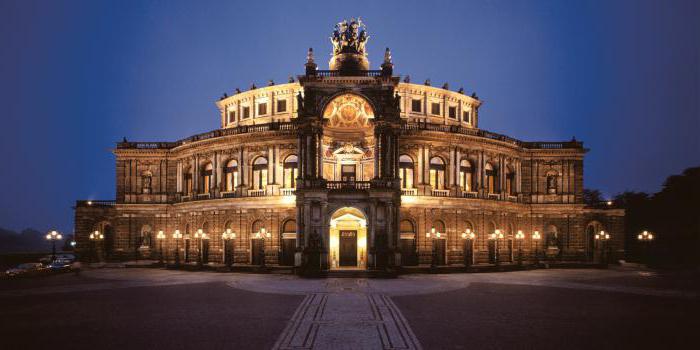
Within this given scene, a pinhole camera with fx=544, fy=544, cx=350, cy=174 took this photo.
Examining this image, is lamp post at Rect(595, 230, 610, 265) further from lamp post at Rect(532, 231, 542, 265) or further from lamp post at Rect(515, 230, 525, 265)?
lamp post at Rect(515, 230, 525, 265)

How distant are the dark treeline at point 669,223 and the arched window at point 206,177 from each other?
1920 inches

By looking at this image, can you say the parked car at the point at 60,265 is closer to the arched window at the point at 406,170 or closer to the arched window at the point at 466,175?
the arched window at the point at 406,170

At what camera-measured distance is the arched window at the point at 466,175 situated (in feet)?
185

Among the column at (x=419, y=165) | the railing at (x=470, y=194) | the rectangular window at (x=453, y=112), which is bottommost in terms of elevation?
the railing at (x=470, y=194)

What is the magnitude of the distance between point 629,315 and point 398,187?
84.2ft

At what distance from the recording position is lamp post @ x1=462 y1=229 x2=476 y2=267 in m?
52.8

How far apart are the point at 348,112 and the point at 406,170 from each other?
26.9 feet

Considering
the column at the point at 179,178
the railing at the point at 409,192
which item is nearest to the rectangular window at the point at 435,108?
the railing at the point at 409,192

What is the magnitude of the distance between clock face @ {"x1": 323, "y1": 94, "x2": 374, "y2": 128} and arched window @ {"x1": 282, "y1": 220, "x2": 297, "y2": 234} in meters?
10.3

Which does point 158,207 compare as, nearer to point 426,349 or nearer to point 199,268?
point 199,268

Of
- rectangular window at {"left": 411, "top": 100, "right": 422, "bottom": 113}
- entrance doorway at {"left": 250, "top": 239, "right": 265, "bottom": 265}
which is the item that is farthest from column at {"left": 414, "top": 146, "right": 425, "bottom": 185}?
entrance doorway at {"left": 250, "top": 239, "right": 265, "bottom": 265}

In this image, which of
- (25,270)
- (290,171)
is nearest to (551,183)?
(290,171)

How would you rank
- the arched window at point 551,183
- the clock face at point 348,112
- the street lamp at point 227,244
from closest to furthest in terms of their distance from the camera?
1. the clock face at point 348,112
2. the street lamp at point 227,244
3. the arched window at point 551,183

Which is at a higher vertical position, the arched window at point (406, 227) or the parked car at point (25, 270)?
the arched window at point (406, 227)
